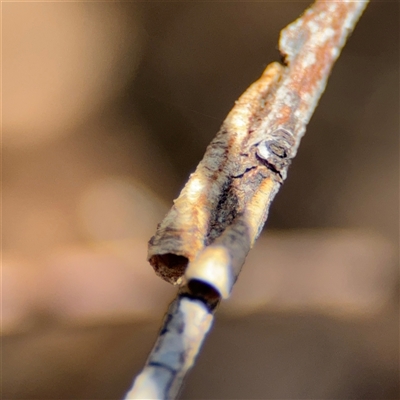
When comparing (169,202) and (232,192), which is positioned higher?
Answer: (169,202)

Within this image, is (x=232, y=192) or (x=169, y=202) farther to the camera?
(x=169, y=202)

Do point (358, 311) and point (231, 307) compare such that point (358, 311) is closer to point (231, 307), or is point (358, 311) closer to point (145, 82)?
point (231, 307)

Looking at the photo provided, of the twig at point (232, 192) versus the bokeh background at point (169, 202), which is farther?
the bokeh background at point (169, 202)

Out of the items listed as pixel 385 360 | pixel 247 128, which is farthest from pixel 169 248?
pixel 385 360

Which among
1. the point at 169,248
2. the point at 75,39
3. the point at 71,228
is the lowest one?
the point at 169,248
